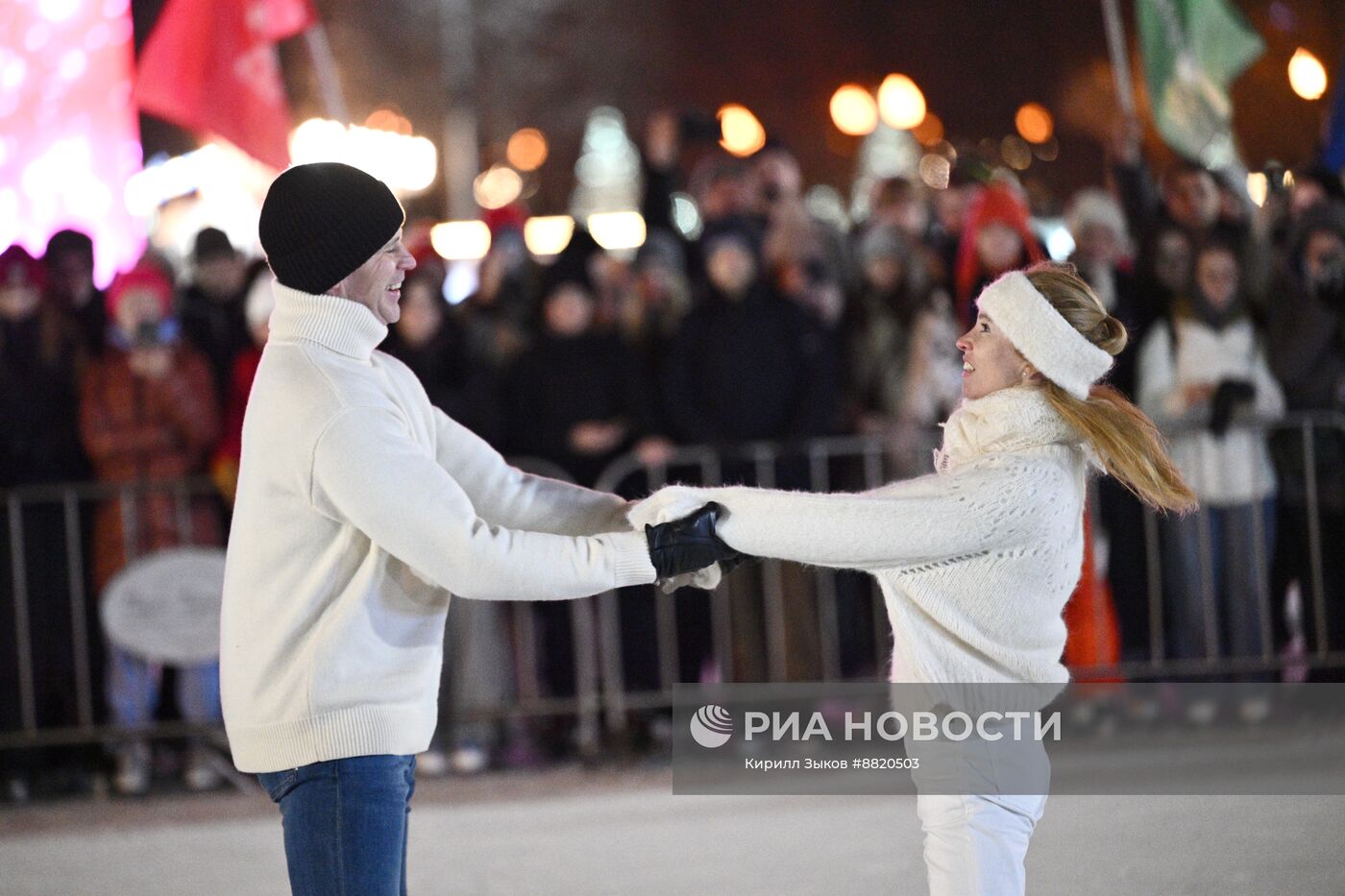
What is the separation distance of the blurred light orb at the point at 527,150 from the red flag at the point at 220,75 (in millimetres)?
11156

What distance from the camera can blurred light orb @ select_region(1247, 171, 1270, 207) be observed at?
725cm


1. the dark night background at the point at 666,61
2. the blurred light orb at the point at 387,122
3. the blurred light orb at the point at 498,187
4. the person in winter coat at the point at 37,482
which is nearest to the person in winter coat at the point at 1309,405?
the person in winter coat at the point at 37,482

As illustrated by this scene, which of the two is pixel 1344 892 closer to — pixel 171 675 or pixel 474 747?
pixel 474 747

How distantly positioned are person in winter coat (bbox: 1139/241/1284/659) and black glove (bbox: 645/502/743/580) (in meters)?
3.99

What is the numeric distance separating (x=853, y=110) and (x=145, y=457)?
12.3m

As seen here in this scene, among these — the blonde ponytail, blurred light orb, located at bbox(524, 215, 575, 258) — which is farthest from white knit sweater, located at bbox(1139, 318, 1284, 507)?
blurred light orb, located at bbox(524, 215, 575, 258)

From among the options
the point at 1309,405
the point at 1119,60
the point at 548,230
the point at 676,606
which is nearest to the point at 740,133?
the point at 1119,60

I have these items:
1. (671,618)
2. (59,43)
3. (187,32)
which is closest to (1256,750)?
(671,618)

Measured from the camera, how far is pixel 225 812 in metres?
5.87

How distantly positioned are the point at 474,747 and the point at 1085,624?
258 cm

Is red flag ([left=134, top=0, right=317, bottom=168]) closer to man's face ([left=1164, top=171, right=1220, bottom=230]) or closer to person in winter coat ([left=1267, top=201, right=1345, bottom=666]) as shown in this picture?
man's face ([left=1164, top=171, right=1220, bottom=230])

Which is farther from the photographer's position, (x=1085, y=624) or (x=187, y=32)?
(x=187, y=32)

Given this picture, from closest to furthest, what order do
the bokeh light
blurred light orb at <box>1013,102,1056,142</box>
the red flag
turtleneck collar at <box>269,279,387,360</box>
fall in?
turtleneck collar at <box>269,279,387,360</box>, the red flag, the bokeh light, blurred light orb at <box>1013,102,1056,142</box>

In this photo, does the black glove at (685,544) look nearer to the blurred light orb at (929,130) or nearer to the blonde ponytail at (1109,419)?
the blonde ponytail at (1109,419)
